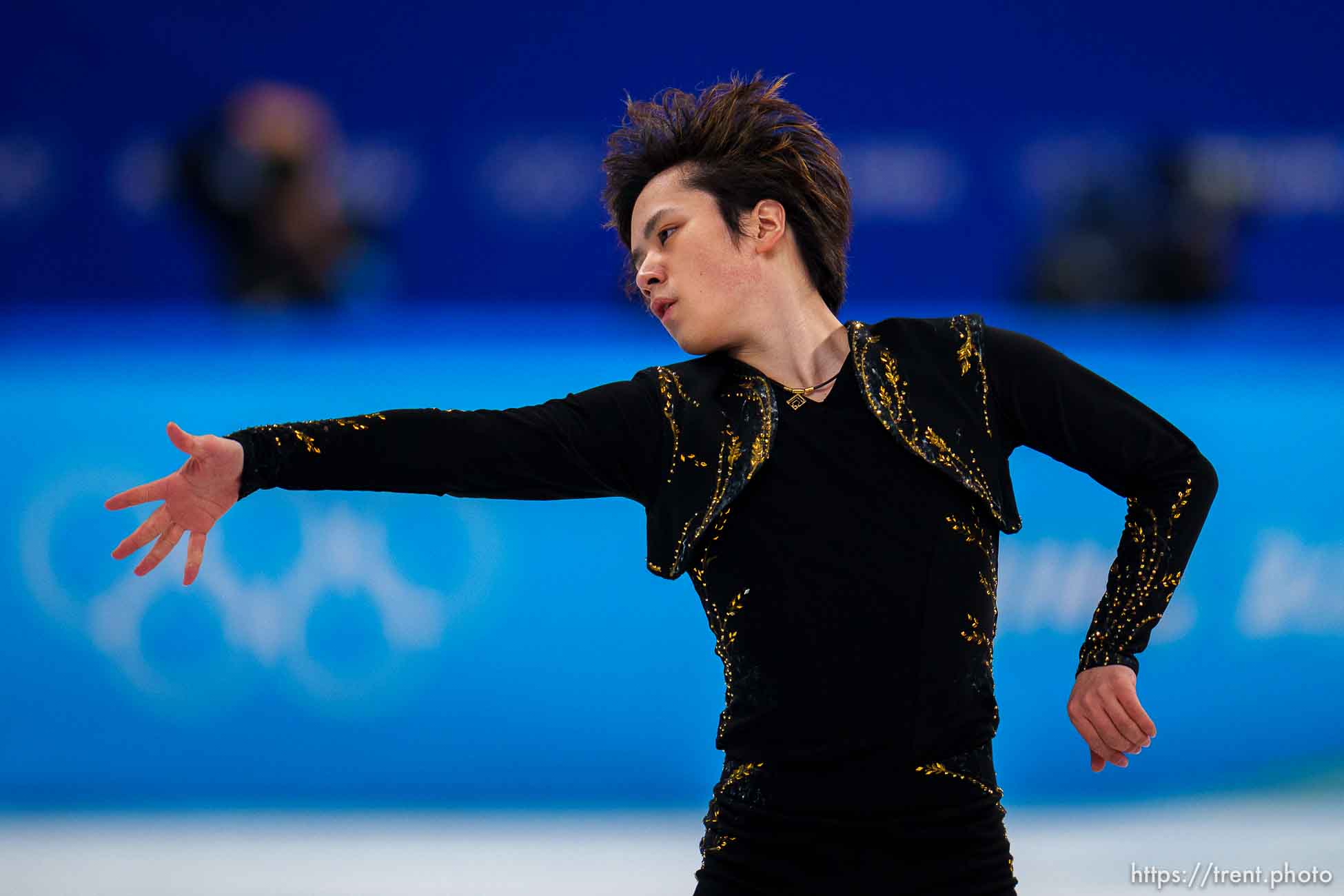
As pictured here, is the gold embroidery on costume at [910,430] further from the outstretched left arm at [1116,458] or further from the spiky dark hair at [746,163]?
the spiky dark hair at [746,163]

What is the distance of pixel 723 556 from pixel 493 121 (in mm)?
2668

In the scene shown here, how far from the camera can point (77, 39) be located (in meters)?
4.20

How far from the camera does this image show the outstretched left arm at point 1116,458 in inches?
75.3

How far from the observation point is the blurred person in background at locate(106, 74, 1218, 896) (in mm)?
1733

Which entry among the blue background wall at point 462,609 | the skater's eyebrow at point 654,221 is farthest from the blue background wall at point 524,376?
the skater's eyebrow at point 654,221

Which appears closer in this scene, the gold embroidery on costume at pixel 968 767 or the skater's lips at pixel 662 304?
the gold embroidery on costume at pixel 968 767

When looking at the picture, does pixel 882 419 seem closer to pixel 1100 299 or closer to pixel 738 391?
pixel 738 391

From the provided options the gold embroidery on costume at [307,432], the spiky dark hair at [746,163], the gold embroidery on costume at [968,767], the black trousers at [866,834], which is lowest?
the black trousers at [866,834]

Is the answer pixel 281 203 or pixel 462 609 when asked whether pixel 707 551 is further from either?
pixel 281 203

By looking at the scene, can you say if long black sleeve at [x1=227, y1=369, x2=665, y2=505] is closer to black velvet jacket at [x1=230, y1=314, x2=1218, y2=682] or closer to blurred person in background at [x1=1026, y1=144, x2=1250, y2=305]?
black velvet jacket at [x1=230, y1=314, x2=1218, y2=682]

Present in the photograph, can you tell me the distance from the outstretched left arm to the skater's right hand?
1045mm

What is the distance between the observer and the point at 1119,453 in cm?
193

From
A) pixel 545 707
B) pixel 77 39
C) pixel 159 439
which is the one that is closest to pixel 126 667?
pixel 159 439

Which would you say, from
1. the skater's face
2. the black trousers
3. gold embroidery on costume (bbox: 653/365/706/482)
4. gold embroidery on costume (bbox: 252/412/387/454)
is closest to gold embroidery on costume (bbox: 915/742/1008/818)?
the black trousers
